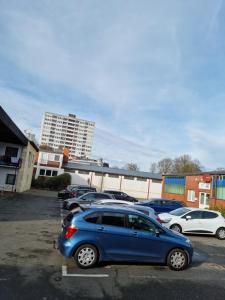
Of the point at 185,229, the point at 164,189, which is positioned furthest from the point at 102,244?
the point at 164,189

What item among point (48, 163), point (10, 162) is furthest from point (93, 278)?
point (48, 163)

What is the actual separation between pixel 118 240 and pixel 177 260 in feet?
6.23

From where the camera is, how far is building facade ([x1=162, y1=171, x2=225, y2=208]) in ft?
104

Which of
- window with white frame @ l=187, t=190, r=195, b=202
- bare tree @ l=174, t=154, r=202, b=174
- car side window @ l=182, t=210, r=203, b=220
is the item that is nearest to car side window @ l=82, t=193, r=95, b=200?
car side window @ l=182, t=210, r=203, b=220

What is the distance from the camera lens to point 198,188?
3647cm

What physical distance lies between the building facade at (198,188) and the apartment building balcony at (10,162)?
21.4 m

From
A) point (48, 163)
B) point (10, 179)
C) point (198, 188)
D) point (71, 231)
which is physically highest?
point (48, 163)

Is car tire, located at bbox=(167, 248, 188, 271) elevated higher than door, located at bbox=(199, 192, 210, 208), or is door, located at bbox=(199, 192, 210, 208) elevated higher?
door, located at bbox=(199, 192, 210, 208)

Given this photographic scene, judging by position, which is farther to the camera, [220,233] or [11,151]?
[11,151]

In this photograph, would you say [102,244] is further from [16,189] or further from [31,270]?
[16,189]

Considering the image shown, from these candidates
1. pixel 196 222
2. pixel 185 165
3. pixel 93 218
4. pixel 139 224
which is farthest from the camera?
pixel 185 165

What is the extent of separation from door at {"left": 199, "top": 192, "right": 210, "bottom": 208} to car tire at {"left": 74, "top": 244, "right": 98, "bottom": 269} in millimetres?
28001

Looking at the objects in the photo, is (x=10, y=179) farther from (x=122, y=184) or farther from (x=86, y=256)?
(x=86, y=256)

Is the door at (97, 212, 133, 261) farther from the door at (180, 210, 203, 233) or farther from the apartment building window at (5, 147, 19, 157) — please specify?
the apartment building window at (5, 147, 19, 157)
